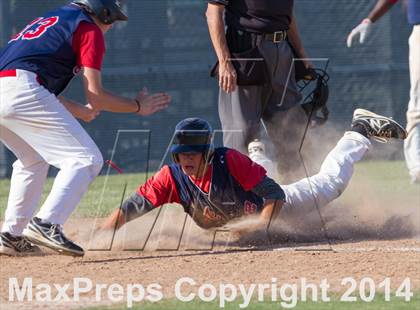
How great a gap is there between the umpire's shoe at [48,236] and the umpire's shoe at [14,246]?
437 mm

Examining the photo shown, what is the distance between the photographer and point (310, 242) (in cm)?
704

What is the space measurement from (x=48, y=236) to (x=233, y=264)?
1065 mm

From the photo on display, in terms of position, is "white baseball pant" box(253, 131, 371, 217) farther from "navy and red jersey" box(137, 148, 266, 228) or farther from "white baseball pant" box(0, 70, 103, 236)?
"white baseball pant" box(0, 70, 103, 236)

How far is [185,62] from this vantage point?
14156 mm

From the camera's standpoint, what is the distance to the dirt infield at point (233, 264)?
560cm

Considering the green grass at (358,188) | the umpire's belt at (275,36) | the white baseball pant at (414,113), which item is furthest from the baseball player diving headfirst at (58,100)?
the white baseball pant at (414,113)

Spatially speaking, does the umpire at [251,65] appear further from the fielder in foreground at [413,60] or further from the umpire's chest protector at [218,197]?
the fielder in foreground at [413,60]

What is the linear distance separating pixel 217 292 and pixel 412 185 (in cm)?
543

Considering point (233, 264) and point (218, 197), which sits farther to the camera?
point (218, 197)

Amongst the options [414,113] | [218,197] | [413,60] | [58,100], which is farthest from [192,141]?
[414,113]

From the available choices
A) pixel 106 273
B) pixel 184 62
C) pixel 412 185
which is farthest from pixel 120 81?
pixel 106 273

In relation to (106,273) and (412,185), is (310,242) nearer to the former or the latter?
(106,273)

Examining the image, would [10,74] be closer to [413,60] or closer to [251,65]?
[251,65]

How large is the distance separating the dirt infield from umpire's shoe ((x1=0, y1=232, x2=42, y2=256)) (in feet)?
0.46
